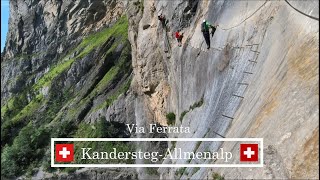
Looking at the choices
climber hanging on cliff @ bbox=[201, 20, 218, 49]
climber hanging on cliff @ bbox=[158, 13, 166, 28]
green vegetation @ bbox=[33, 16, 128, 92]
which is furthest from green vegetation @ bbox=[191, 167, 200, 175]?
green vegetation @ bbox=[33, 16, 128, 92]

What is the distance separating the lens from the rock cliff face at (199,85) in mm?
11930

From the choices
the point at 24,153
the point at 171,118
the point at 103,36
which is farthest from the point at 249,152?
the point at 103,36

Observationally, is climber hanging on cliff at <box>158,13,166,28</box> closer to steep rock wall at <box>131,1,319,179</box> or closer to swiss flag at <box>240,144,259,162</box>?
steep rock wall at <box>131,1,319,179</box>

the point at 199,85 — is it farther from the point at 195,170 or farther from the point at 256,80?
the point at 256,80

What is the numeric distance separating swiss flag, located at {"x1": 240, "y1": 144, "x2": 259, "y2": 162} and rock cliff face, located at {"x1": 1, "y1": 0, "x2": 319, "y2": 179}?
0.32 meters

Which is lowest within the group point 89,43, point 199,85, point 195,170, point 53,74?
point 195,170

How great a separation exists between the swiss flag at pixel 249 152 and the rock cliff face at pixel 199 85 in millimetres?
316

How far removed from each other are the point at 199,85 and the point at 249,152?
39.2ft

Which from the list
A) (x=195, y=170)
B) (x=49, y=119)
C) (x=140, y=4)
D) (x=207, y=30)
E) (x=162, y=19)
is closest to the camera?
(x=195, y=170)

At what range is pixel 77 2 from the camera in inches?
4190

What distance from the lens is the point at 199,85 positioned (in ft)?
79.8

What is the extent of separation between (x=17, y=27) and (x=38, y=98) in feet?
122

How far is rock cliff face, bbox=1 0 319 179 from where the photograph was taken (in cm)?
1193

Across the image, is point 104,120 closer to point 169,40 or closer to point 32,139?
point 32,139
